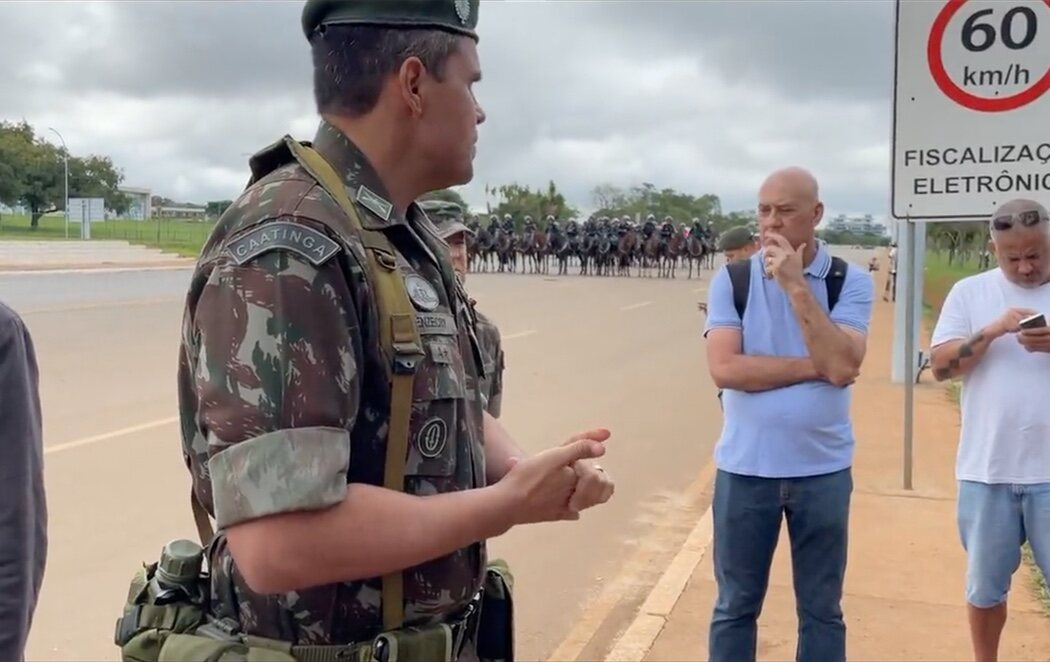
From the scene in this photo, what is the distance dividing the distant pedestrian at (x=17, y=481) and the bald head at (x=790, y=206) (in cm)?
250

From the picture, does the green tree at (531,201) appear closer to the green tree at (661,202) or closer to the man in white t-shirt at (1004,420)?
the green tree at (661,202)

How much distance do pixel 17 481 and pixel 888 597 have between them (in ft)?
13.9

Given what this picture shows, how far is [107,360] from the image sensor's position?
12.4 m

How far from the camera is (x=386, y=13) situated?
159 centimetres

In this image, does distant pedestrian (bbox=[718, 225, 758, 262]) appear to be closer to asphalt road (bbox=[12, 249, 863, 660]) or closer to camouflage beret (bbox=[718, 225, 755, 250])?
camouflage beret (bbox=[718, 225, 755, 250])

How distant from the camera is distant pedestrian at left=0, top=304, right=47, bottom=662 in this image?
1.76m

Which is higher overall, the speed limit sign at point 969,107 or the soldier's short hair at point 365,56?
the speed limit sign at point 969,107

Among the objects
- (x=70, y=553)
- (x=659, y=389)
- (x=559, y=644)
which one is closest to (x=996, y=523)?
(x=559, y=644)

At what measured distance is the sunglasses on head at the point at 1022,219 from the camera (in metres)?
3.77

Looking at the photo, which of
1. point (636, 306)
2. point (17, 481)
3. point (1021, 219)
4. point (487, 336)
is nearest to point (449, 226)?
point (487, 336)

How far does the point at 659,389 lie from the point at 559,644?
7.07m

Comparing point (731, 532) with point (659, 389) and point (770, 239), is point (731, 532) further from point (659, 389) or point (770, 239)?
point (659, 389)

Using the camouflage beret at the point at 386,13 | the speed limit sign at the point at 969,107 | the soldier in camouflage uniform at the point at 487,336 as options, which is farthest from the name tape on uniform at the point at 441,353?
the speed limit sign at the point at 969,107

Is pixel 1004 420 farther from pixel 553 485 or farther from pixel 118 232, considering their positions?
pixel 118 232
